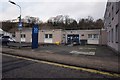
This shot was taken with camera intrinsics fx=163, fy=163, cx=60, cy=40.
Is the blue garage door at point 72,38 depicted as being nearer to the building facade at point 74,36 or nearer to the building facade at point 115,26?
the building facade at point 74,36

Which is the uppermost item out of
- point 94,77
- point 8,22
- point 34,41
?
point 8,22

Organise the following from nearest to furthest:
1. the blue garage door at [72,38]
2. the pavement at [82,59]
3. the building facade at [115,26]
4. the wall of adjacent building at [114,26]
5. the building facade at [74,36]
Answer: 1. the pavement at [82,59]
2. the building facade at [115,26]
3. the wall of adjacent building at [114,26]
4. the building facade at [74,36]
5. the blue garage door at [72,38]

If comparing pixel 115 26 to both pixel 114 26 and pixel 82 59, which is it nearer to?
pixel 114 26

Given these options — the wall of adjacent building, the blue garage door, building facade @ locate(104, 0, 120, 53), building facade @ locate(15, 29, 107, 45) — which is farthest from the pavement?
the blue garage door

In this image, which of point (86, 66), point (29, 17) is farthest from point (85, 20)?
point (86, 66)

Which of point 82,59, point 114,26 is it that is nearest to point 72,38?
point 114,26

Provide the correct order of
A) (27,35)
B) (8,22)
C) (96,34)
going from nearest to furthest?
(96,34)
(27,35)
(8,22)

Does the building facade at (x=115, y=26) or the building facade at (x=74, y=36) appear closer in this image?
the building facade at (x=115, y=26)

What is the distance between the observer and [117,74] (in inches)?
277

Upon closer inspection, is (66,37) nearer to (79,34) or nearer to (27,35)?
(79,34)

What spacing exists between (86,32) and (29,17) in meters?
55.3

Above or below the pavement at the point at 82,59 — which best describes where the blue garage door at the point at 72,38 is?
above

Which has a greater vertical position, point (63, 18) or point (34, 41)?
point (63, 18)

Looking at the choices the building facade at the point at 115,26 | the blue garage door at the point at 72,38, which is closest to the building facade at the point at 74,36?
the blue garage door at the point at 72,38
